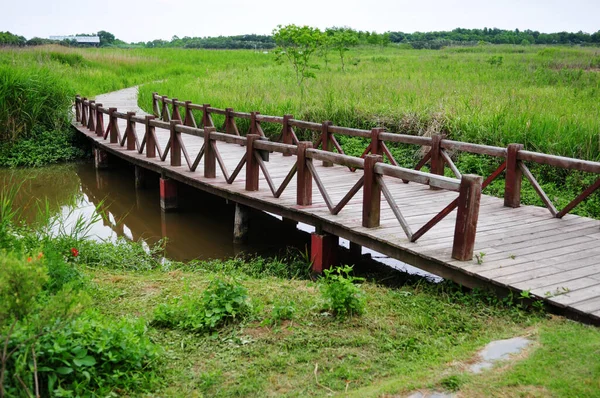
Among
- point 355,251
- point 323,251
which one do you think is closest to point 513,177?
point 355,251

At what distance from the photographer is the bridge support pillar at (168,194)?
11414mm

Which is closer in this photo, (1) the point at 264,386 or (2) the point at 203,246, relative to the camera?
(1) the point at 264,386

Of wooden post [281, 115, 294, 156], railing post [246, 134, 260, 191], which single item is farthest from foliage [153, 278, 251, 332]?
wooden post [281, 115, 294, 156]

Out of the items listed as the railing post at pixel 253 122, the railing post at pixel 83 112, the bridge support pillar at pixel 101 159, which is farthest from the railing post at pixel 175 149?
the railing post at pixel 83 112

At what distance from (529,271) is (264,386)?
113 inches

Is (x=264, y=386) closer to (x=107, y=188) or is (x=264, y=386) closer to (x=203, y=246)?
(x=203, y=246)

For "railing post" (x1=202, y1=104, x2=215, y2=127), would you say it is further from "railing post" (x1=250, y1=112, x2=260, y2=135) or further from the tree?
the tree

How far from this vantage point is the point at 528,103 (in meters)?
13.5

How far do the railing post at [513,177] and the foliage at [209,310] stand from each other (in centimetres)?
430

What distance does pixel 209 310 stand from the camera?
5.05 metres

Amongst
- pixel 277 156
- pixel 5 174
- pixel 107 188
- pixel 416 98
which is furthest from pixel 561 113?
pixel 5 174

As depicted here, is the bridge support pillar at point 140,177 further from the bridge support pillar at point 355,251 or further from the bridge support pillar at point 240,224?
the bridge support pillar at point 355,251

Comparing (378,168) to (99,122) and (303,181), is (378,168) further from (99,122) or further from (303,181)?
(99,122)

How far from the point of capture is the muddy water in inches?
373
